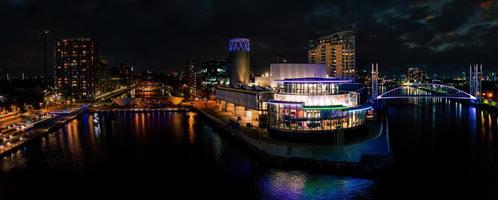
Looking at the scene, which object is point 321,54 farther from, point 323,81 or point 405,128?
point 323,81

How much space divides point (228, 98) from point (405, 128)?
15.1m

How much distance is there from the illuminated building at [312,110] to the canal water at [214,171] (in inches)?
106

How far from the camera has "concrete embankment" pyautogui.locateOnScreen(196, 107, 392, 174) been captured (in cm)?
1659

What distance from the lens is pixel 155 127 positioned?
33594mm

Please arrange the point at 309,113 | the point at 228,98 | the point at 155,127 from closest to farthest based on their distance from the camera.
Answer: the point at 309,113 < the point at 155,127 < the point at 228,98

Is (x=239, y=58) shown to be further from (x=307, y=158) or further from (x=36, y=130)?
(x=307, y=158)

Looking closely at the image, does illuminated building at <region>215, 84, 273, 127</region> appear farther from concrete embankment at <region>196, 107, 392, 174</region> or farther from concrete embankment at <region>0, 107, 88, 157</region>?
concrete embankment at <region>0, 107, 88, 157</region>

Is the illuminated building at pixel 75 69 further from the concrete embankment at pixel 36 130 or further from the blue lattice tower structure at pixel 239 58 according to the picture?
the blue lattice tower structure at pixel 239 58

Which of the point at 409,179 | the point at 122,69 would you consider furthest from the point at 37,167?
the point at 122,69

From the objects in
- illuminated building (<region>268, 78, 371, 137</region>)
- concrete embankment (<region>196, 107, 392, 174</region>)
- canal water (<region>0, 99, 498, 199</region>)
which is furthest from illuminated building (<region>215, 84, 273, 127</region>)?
concrete embankment (<region>196, 107, 392, 174</region>)

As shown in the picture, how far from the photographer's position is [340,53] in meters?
94.1

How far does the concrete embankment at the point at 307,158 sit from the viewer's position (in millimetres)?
16594

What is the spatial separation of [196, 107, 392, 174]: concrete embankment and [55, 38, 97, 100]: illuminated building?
6519cm

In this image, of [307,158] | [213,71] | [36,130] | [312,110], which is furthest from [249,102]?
[213,71]
